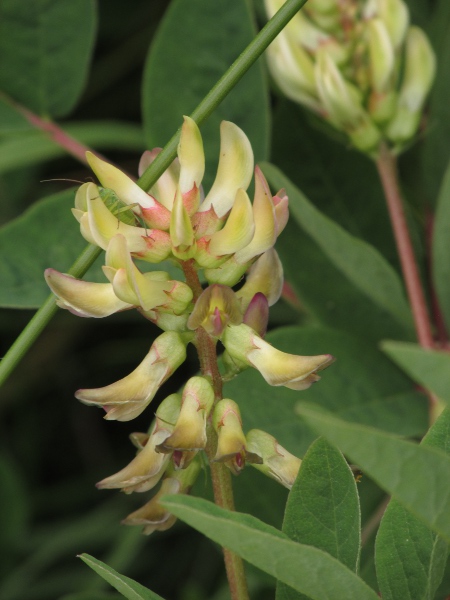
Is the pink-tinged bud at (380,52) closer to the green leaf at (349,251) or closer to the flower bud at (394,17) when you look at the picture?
the flower bud at (394,17)

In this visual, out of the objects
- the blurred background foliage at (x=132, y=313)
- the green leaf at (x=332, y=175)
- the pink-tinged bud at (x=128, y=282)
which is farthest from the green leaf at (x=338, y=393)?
the pink-tinged bud at (x=128, y=282)

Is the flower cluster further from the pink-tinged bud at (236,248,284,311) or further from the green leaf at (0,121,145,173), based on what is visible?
the green leaf at (0,121,145,173)

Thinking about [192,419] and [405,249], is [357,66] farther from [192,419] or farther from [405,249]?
[192,419]

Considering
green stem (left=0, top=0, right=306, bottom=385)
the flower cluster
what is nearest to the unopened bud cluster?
green stem (left=0, top=0, right=306, bottom=385)

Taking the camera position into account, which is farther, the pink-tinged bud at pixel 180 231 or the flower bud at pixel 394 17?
the flower bud at pixel 394 17

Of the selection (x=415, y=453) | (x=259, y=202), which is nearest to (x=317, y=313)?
(x=259, y=202)

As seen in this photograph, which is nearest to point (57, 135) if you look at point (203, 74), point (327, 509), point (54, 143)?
point (54, 143)
